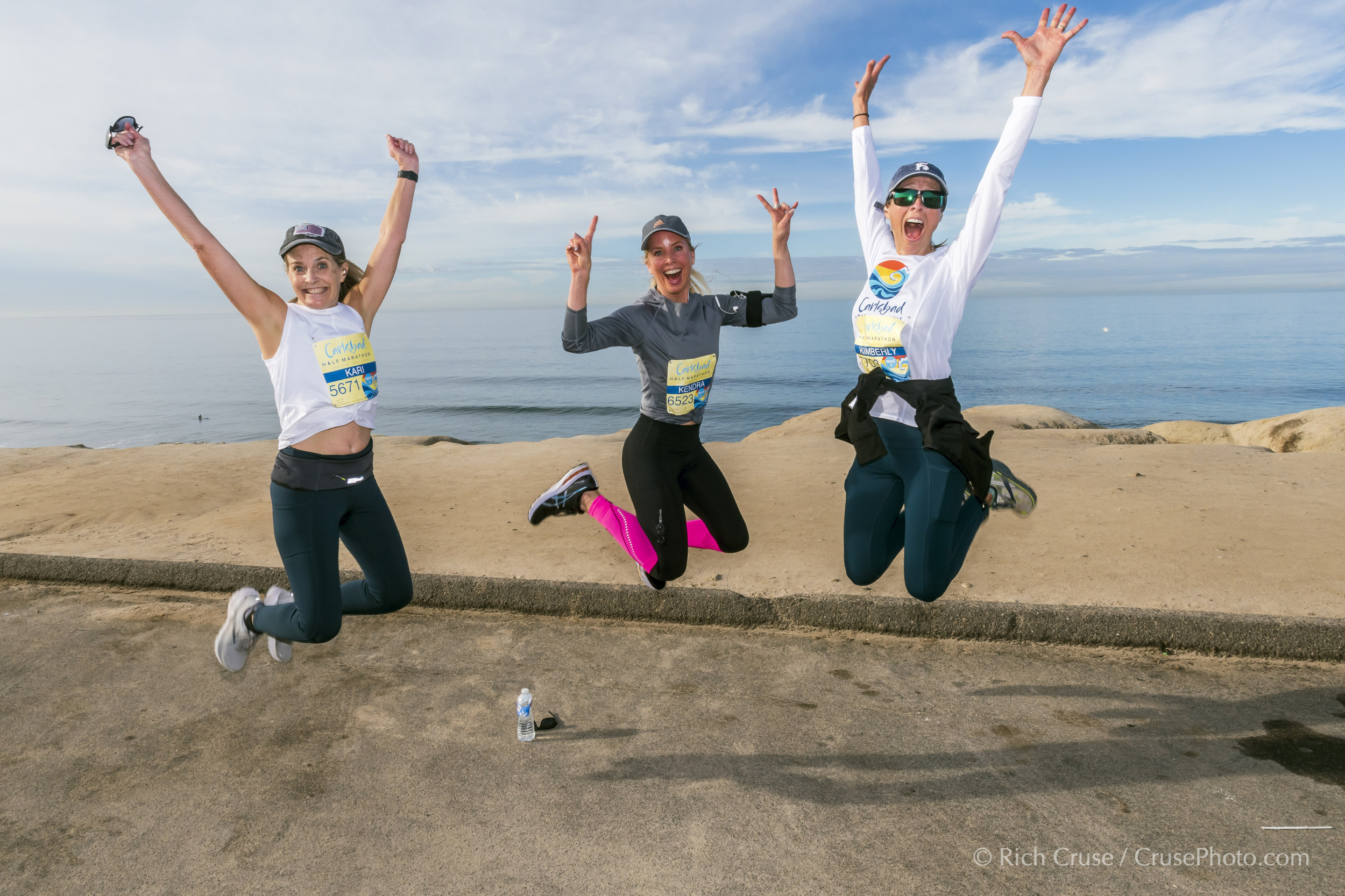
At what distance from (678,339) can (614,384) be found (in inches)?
1645

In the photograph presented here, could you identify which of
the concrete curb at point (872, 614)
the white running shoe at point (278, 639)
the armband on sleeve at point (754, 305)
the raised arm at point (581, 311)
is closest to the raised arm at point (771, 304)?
the armband on sleeve at point (754, 305)

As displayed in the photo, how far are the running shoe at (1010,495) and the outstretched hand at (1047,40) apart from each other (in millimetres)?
2144

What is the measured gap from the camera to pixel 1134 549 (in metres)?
6.17

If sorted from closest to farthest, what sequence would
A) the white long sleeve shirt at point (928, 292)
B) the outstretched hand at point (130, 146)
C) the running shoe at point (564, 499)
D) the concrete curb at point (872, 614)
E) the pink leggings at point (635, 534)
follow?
the outstretched hand at point (130, 146)
the white long sleeve shirt at point (928, 292)
the concrete curb at point (872, 614)
the pink leggings at point (635, 534)
the running shoe at point (564, 499)

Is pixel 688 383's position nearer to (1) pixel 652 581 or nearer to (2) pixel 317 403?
(1) pixel 652 581

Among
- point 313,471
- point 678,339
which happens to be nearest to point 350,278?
point 313,471

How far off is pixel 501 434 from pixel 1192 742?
30.5m

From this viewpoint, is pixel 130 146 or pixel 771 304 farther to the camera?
pixel 771 304

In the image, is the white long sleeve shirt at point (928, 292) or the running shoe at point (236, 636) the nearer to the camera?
the white long sleeve shirt at point (928, 292)

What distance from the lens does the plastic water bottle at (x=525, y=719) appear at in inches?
152

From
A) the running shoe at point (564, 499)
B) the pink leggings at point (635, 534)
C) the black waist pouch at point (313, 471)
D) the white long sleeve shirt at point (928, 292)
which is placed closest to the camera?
the black waist pouch at point (313, 471)

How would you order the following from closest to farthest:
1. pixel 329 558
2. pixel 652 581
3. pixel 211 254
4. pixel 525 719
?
1. pixel 211 254
2. pixel 525 719
3. pixel 329 558
4. pixel 652 581

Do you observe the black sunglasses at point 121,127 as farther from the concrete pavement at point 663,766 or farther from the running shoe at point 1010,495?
the running shoe at point 1010,495

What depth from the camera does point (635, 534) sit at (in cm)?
528
